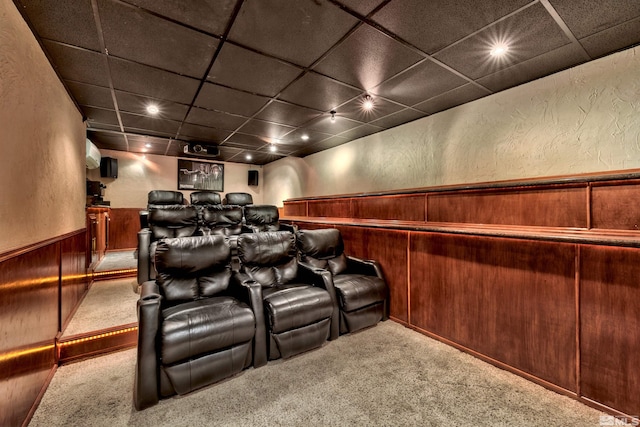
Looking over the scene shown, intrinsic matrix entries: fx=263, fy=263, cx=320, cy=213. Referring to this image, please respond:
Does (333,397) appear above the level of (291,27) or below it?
below

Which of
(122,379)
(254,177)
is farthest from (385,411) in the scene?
(254,177)

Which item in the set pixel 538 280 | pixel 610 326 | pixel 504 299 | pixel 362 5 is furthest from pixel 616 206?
pixel 362 5

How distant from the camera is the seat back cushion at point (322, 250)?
10.2 ft

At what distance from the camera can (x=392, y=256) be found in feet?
10.1

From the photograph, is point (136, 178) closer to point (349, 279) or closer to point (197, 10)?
point (197, 10)

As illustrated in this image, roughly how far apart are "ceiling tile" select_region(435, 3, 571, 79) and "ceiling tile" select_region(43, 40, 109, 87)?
11.0 feet

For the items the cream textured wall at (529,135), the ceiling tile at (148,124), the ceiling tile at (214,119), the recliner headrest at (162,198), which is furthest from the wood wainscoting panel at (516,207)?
the recliner headrest at (162,198)

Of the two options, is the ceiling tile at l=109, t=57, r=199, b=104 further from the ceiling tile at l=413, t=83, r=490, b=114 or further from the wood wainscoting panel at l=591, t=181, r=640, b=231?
the wood wainscoting panel at l=591, t=181, r=640, b=231

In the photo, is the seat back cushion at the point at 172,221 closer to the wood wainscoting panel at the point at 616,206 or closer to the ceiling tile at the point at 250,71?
the ceiling tile at the point at 250,71

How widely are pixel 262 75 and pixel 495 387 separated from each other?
3.55m

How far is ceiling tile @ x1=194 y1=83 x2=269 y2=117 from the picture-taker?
3320 millimetres

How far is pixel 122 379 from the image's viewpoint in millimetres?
1992

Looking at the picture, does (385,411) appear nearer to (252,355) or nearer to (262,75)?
(252,355)

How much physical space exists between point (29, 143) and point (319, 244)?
2.65 metres
